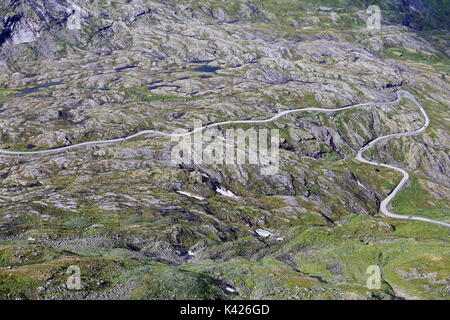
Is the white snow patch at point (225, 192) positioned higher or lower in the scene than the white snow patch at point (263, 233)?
lower

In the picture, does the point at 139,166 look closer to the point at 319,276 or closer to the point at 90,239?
the point at 90,239

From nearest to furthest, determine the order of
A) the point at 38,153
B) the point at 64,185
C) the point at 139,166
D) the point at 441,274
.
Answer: the point at 441,274
the point at 64,185
the point at 139,166
the point at 38,153

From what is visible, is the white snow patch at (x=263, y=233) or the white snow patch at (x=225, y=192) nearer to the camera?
the white snow patch at (x=263, y=233)

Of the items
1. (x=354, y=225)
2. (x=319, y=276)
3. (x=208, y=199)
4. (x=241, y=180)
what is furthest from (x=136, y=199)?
(x=354, y=225)

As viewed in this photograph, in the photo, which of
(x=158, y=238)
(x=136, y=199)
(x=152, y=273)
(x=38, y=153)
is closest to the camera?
(x=152, y=273)

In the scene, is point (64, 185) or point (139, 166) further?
point (139, 166)

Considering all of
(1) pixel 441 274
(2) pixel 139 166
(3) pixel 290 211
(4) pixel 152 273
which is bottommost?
(3) pixel 290 211

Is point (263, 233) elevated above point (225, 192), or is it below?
above

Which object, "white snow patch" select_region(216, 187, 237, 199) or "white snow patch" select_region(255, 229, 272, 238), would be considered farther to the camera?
"white snow patch" select_region(216, 187, 237, 199)

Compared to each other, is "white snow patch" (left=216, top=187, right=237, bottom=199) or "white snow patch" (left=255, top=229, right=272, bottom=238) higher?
"white snow patch" (left=255, top=229, right=272, bottom=238)

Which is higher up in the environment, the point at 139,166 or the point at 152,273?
the point at 152,273

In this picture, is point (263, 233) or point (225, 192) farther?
point (225, 192)
